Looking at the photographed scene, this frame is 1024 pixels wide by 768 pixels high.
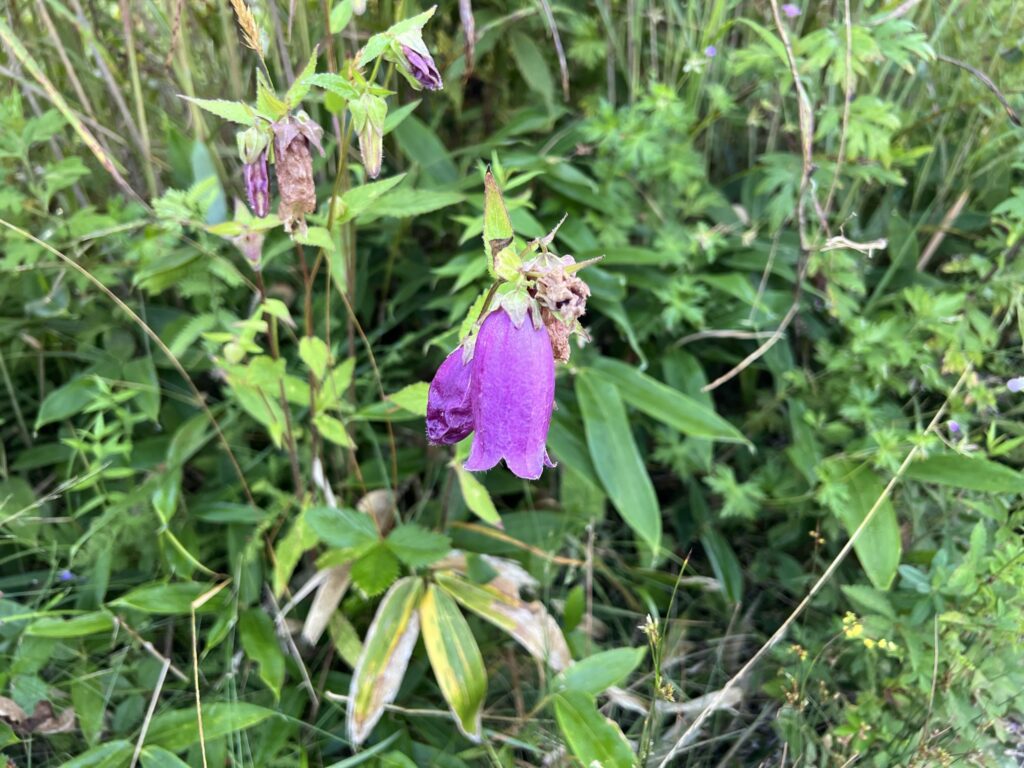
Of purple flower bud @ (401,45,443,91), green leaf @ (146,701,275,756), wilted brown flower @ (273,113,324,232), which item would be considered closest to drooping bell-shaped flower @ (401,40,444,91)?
purple flower bud @ (401,45,443,91)

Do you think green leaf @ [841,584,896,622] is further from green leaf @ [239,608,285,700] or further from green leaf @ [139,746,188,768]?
green leaf @ [139,746,188,768]

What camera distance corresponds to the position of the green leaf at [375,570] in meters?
0.99

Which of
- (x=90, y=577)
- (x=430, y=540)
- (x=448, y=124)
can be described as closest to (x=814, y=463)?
(x=430, y=540)

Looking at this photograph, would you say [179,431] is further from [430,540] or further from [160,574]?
[430,540]

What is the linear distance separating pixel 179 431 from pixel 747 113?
50.5 inches

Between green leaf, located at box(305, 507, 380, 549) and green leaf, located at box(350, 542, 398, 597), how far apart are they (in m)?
0.02

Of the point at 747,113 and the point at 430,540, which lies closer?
the point at 430,540

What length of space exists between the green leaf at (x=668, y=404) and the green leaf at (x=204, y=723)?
29.9 inches

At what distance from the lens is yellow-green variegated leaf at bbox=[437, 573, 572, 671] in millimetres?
1136

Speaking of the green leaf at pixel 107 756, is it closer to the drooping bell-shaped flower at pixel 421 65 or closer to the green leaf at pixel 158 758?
the green leaf at pixel 158 758

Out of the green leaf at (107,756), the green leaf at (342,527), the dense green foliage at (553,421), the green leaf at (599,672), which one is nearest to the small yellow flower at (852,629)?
the dense green foliage at (553,421)

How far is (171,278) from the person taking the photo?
3.98 ft

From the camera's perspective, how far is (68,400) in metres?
1.27

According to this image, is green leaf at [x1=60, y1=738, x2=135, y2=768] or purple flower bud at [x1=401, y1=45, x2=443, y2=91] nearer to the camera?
purple flower bud at [x1=401, y1=45, x2=443, y2=91]
